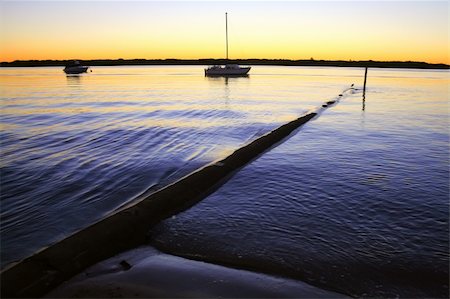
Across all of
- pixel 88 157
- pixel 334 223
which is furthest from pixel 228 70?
pixel 334 223

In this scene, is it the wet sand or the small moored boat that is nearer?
the wet sand

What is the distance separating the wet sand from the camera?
13.1 ft

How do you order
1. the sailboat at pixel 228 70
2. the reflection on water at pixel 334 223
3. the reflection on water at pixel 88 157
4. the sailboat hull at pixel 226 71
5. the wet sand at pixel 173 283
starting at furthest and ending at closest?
the sailboat hull at pixel 226 71, the sailboat at pixel 228 70, the reflection on water at pixel 88 157, the reflection on water at pixel 334 223, the wet sand at pixel 173 283

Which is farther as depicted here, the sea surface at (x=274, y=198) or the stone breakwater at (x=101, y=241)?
the sea surface at (x=274, y=198)

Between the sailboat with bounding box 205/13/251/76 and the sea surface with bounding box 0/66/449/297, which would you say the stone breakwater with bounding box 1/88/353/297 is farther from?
the sailboat with bounding box 205/13/251/76

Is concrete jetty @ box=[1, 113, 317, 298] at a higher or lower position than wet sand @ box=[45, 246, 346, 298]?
higher

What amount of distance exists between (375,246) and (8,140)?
14.7m

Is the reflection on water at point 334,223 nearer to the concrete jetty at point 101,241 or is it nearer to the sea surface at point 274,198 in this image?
the sea surface at point 274,198

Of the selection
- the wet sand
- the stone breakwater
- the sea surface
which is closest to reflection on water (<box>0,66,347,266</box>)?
the sea surface

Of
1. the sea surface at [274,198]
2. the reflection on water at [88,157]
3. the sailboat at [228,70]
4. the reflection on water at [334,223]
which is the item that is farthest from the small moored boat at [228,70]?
the reflection on water at [334,223]

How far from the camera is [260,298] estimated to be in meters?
3.99

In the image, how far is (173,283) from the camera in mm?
4262

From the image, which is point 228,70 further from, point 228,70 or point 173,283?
point 173,283

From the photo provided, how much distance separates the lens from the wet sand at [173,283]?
3998 millimetres
